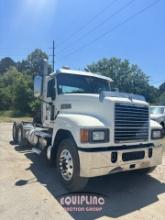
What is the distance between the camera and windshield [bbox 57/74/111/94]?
6270 mm

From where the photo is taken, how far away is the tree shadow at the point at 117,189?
4152mm

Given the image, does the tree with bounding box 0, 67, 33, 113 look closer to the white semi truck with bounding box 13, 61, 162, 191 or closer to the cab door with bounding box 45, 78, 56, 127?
the cab door with bounding box 45, 78, 56, 127

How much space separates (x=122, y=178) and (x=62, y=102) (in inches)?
92.8

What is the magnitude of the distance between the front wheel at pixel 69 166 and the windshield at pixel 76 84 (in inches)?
64.1

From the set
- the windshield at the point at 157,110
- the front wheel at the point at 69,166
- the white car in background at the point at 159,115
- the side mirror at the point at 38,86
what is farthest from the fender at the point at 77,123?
the windshield at the point at 157,110

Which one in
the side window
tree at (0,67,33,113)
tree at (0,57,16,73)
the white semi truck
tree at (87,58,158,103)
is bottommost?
the white semi truck

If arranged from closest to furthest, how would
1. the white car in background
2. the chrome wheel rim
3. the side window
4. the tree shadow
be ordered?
the tree shadow → the chrome wheel rim → the side window → the white car in background

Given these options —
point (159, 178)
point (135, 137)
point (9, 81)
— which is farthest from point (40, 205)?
point (9, 81)

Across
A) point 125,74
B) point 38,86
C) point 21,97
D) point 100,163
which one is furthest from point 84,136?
point 125,74

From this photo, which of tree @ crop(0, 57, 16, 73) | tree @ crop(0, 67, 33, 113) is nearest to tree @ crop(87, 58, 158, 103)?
tree @ crop(0, 67, 33, 113)

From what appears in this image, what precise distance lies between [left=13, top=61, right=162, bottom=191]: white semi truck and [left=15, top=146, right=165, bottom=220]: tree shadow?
43 centimetres

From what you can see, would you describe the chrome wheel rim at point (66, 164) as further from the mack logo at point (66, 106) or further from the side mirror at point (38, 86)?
the side mirror at point (38, 86)

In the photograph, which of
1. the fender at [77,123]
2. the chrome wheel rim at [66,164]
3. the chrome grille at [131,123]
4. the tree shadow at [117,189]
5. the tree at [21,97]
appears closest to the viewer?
the tree shadow at [117,189]

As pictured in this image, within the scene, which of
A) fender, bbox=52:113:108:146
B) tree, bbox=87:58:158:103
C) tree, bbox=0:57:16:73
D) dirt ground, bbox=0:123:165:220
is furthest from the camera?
tree, bbox=0:57:16:73
